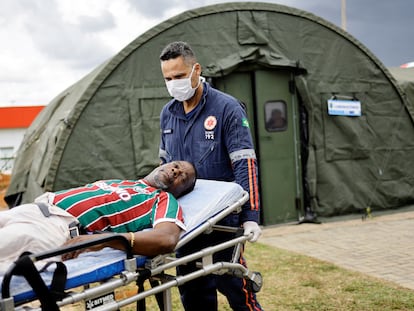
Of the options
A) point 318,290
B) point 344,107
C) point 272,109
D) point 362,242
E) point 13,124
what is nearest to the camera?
point 318,290

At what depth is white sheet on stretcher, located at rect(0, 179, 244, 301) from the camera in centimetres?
234

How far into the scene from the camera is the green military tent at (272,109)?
285 inches

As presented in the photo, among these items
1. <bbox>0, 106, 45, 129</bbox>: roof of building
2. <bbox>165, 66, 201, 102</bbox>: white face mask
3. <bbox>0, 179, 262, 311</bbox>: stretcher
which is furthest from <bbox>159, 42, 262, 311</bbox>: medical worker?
<bbox>0, 106, 45, 129</bbox>: roof of building

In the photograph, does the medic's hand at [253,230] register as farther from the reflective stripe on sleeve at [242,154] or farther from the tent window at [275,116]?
the tent window at [275,116]

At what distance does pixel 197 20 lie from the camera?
7762 mm

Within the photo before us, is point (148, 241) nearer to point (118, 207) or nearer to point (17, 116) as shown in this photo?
point (118, 207)

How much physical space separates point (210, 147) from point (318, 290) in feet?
7.26

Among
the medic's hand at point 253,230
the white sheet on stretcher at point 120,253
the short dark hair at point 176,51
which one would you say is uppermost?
the short dark hair at point 176,51

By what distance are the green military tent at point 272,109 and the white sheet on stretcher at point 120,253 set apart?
3.97 meters

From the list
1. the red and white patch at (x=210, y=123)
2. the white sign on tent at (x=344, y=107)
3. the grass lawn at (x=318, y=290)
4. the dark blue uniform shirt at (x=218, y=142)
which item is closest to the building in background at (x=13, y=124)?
the white sign on tent at (x=344, y=107)

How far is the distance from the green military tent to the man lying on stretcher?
400 centimetres

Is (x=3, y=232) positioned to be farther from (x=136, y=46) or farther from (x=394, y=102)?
(x=394, y=102)

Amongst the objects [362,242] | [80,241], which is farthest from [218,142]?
[362,242]

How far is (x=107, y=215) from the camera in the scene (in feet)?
9.79
